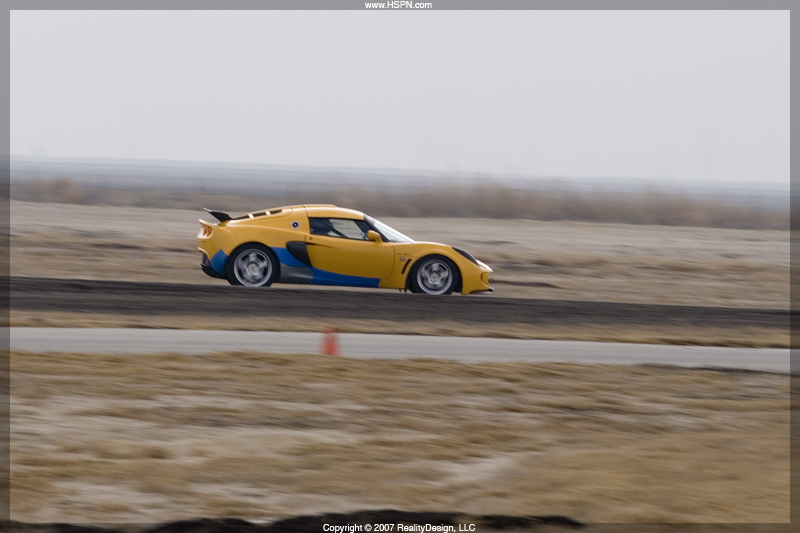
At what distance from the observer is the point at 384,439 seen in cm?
686

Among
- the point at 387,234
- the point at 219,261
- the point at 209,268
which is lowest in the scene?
the point at 209,268

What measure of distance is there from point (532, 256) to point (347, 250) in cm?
1187

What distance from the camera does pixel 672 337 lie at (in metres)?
12.4

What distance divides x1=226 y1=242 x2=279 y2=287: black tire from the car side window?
0.80 meters

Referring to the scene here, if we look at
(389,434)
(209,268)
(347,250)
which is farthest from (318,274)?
(389,434)

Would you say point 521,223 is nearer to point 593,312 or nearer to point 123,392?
point 593,312

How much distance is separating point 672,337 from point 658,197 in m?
50.6

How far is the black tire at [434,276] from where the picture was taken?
13664mm

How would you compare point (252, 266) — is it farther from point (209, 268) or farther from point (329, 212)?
point (329, 212)

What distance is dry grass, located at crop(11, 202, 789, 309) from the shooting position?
1855 cm

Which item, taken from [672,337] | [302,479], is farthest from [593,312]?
[302,479]

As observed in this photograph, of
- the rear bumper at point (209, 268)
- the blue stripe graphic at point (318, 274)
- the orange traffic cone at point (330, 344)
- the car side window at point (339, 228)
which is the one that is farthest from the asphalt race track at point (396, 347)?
the rear bumper at point (209, 268)

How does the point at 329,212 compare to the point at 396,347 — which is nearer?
the point at 396,347

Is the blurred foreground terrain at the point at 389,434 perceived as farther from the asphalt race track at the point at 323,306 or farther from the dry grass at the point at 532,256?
the dry grass at the point at 532,256
